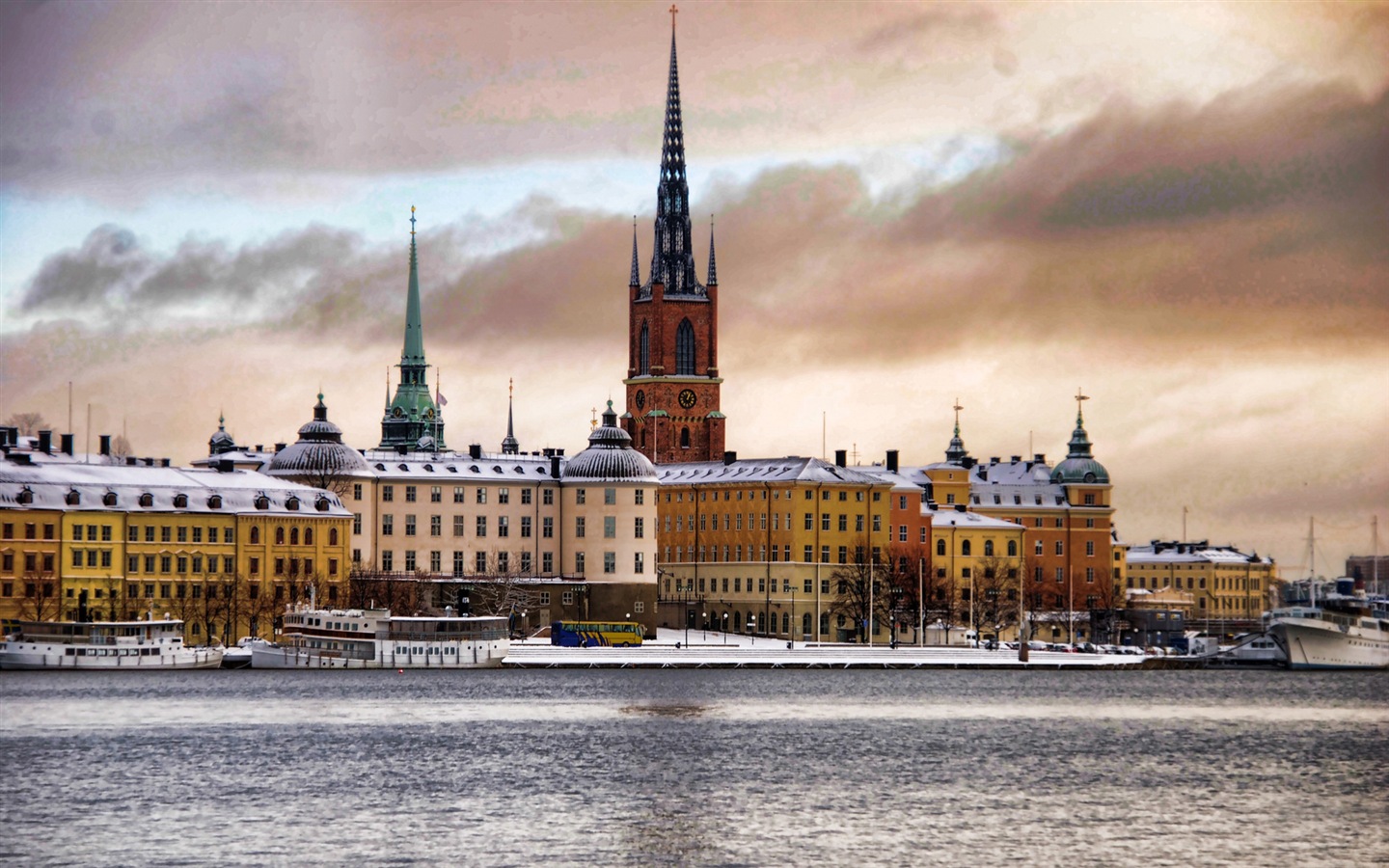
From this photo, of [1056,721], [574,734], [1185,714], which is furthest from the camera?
[1185,714]

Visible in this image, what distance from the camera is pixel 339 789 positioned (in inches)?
2933

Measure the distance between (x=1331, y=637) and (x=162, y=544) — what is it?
229ft

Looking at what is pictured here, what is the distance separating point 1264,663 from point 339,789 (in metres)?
108

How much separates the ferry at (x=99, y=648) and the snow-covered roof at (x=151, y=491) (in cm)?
1014

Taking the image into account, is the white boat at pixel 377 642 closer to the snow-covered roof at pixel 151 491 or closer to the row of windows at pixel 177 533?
the row of windows at pixel 177 533

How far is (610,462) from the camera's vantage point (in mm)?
173625

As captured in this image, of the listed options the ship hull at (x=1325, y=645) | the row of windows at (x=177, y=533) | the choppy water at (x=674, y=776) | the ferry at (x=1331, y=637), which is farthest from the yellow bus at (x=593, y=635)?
the ferry at (x=1331, y=637)

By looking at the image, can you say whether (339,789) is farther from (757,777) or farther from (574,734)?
(574,734)

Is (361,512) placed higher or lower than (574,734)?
higher

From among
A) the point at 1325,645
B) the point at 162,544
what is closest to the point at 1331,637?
the point at 1325,645

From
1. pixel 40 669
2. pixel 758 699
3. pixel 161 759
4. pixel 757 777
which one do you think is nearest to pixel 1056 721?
pixel 758 699

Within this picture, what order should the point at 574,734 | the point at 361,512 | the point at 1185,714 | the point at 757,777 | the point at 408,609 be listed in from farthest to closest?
the point at 361,512, the point at 408,609, the point at 1185,714, the point at 574,734, the point at 757,777

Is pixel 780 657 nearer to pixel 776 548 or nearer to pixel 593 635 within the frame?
pixel 593 635

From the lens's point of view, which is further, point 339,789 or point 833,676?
point 833,676
